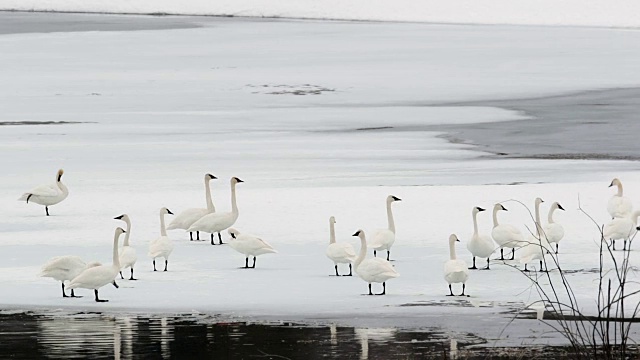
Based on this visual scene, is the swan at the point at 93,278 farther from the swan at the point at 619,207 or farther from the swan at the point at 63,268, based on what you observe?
the swan at the point at 619,207

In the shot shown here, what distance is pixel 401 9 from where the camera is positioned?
124ft

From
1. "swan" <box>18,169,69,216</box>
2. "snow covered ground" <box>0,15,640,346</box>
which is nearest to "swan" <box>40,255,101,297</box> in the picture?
"snow covered ground" <box>0,15,640,346</box>

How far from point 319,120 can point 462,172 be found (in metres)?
5.16

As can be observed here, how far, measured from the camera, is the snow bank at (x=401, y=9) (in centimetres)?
3562

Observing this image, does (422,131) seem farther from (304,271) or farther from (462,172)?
(304,271)

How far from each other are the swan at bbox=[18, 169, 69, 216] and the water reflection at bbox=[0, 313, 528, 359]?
3.75 meters

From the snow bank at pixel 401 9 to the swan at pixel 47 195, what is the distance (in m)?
25.8

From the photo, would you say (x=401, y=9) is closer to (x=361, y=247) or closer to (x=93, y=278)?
(x=361, y=247)

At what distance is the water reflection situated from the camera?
600 centimetres

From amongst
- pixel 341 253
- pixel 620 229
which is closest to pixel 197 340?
A: pixel 341 253

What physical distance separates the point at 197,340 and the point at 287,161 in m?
7.61

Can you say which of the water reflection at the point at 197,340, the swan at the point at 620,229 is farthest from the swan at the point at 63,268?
the swan at the point at 620,229

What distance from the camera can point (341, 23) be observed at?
35750 millimetres

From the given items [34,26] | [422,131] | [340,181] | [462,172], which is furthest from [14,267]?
[34,26]
